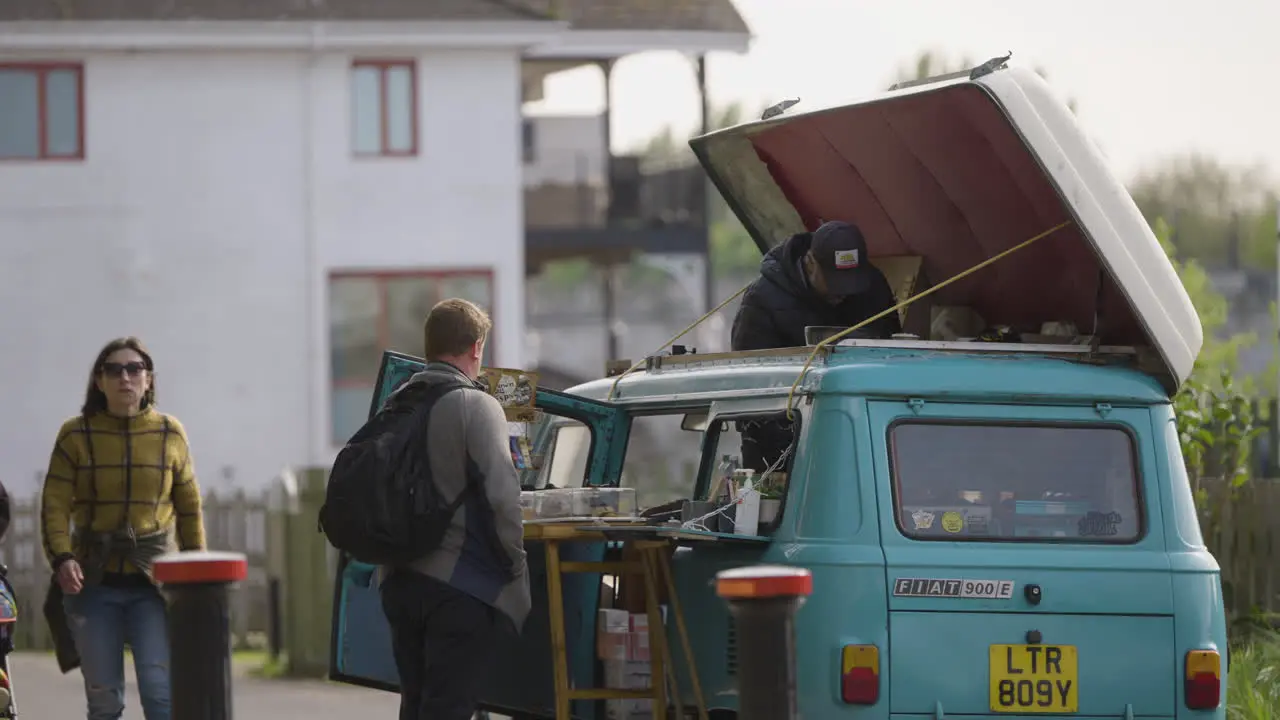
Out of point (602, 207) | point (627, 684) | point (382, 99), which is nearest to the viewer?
point (627, 684)

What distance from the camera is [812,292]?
9328mm

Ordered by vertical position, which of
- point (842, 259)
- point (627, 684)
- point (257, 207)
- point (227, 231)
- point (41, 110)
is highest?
point (41, 110)

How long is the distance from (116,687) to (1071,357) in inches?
156

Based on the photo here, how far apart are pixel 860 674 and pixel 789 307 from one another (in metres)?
2.33

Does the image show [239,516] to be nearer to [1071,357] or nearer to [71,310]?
[71,310]

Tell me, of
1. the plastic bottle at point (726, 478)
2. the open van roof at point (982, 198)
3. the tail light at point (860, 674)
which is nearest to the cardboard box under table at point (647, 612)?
the plastic bottle at point (726, 478)

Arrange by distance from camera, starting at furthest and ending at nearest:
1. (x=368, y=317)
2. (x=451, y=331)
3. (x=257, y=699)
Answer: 1. (x=368, y=317)
2. (x=257, y=699)
3. (x=451, y=331)

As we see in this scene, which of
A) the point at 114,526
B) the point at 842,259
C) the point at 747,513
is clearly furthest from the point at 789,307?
the point at 114,526

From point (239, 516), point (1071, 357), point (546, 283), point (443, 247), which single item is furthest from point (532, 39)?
point (546, 283)

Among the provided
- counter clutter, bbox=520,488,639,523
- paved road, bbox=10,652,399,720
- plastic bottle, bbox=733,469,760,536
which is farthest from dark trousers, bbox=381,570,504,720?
paved road, bbox=10,652,399,720

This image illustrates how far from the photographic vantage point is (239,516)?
20219mm

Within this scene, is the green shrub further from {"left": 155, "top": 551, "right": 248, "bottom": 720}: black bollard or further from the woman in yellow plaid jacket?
{"left": 155, "top": 551, "right": 248, "bottom": 720}: black bollard

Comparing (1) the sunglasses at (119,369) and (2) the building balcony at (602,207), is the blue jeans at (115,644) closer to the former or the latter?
(1) the sunglasses at (119,369)

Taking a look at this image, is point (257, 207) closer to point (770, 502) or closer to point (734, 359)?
point (734, 359)
